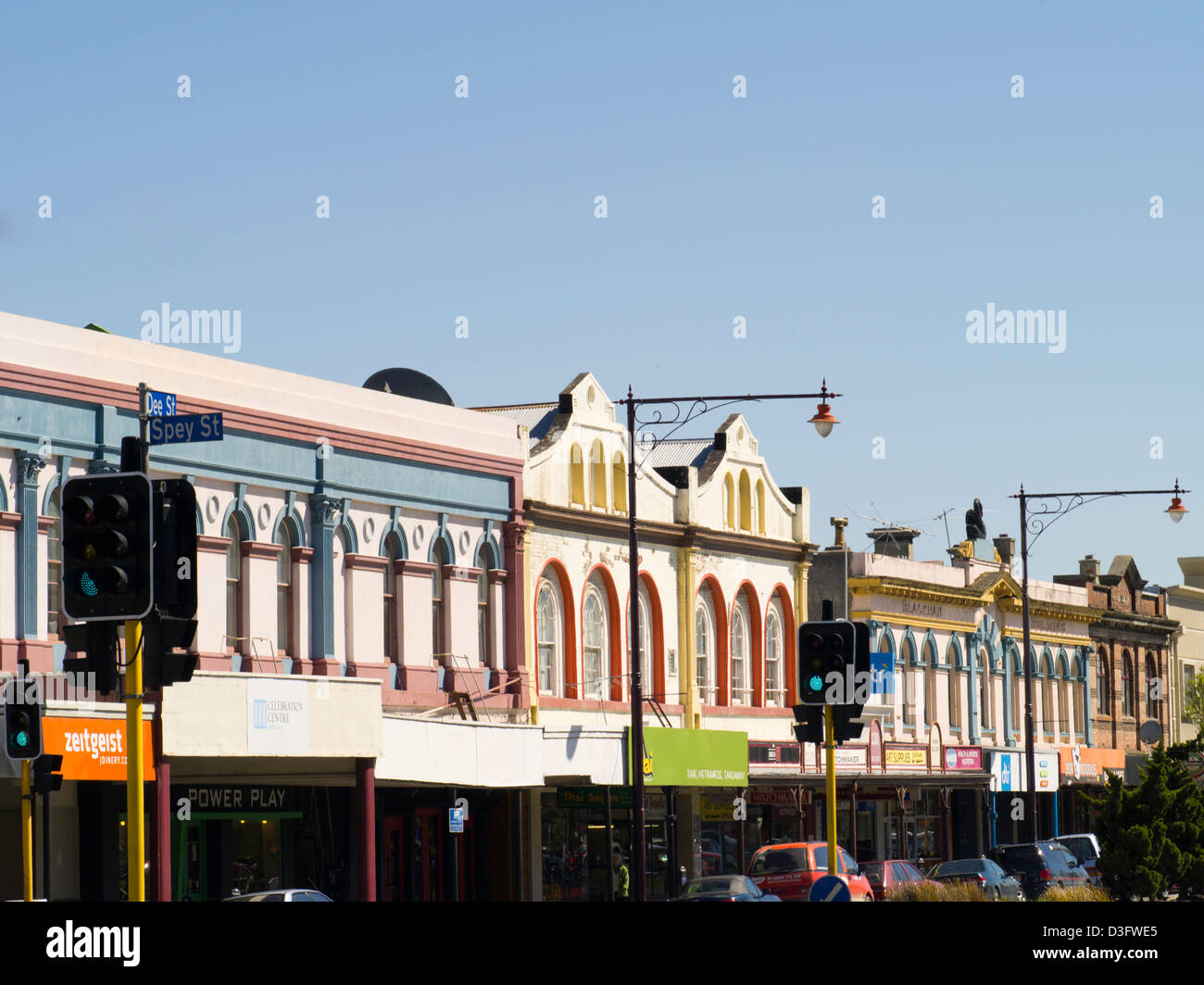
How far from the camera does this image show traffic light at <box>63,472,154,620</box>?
13.1 meters

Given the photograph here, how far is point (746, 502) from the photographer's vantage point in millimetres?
47531

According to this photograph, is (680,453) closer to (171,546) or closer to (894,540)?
(894,540)

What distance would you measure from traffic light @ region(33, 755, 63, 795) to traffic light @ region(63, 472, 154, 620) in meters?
12.4

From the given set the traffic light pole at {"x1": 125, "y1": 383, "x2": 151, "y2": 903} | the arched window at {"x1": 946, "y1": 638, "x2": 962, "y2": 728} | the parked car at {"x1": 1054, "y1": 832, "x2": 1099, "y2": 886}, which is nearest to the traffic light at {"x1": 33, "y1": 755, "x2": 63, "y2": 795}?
the traffic light pole at {"x1": 125, "y1": 383, "x2": 151, "y2": 903}

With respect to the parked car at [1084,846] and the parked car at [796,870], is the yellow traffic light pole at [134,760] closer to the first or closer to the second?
the parked car at [796,870]

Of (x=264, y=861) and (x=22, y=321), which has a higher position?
(x=22, y=321)

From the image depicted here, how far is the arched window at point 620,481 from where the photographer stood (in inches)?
1668

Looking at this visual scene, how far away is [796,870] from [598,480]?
11.2 m

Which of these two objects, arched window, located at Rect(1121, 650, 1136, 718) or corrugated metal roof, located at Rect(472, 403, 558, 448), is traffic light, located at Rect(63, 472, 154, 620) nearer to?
corrugated metal roof, located at Rect(472, 403, 558, 448)

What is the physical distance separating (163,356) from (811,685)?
47.2 ft

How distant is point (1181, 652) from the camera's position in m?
76.1

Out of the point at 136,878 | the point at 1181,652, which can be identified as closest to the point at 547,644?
the point at 136,878
